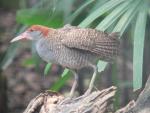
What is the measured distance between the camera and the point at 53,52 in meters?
4.34

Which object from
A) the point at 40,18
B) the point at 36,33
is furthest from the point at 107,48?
the point at 40,18

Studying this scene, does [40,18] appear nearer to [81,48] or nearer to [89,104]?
[81,48]

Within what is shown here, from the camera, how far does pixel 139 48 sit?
172 inches

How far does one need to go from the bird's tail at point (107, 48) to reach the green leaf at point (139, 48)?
0.16 meters

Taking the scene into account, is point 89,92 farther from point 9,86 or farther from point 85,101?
point 9,86

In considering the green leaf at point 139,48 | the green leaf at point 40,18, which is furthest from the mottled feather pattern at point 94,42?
the green leaf at point 40,18

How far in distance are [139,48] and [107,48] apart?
249mm

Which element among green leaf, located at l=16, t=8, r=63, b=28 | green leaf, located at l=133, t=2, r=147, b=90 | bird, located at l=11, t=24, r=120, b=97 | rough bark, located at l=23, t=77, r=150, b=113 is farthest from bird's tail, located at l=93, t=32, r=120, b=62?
green leaf, located at l=16, t=8, r=63, b=28

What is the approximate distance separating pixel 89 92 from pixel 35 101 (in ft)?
1.46

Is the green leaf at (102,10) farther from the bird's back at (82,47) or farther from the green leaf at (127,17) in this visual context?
the bird's back at (82,47)

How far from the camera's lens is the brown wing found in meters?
4.25

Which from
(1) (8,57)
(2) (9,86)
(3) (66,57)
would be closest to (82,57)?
(3) (66,57)

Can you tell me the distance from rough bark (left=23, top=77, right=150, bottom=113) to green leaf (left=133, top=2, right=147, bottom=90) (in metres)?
0.20

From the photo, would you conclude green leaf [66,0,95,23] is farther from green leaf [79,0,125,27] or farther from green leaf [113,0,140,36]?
green leaf [113,0,140,36]
